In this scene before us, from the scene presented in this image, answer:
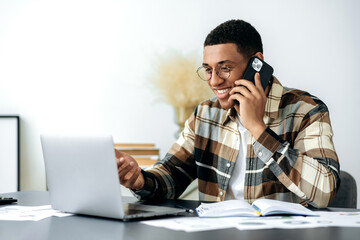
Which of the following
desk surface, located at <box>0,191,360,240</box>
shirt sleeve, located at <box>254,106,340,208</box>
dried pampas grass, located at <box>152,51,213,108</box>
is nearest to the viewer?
desk surface, located at <box>0,191,360,240</box>

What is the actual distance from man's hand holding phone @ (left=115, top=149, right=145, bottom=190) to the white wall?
157cm

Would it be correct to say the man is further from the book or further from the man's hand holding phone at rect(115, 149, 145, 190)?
the book

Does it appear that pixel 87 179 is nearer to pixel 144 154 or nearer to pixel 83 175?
pixel 83 175

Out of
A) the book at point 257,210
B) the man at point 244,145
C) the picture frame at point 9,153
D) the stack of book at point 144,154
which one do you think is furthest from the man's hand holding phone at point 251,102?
the picture frame at point 9,153

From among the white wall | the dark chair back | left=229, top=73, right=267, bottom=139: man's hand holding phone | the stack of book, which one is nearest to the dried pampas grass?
the white wall

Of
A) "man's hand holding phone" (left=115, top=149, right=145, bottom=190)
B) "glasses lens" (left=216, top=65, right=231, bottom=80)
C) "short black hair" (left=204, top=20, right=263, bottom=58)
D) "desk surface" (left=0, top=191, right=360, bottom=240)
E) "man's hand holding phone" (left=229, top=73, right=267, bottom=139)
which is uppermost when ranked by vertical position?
"short black hair" (left=204, top=20, right=263, bottom=58)

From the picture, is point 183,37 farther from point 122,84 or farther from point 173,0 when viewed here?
point 122,84

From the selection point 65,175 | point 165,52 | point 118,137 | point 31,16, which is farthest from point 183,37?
point 65,175

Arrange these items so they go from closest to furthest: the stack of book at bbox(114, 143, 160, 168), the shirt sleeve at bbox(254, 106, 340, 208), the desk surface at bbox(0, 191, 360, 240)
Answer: the desk surface at bbox(0, 191, 360, 240) → the shirt sleeve at bbox(254, 106, 340, 208) → the stack of book at bbox(114, 143, 160, 168)

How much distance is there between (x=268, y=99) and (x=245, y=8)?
1.40 metres

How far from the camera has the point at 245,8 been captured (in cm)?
292

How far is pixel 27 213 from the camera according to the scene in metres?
1.22

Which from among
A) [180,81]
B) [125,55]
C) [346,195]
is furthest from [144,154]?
[346,195]

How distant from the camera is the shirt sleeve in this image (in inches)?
53.9
